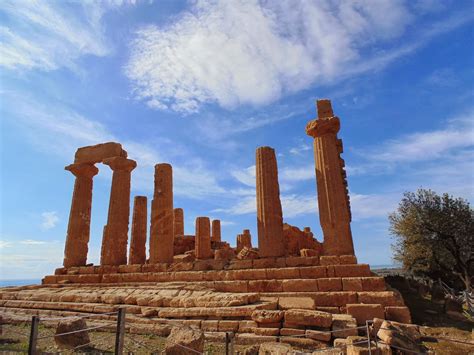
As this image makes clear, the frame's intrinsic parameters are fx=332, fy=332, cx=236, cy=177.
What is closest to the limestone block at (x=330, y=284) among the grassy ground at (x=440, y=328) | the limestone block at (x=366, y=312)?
the limestone block at (x=366, y=312)

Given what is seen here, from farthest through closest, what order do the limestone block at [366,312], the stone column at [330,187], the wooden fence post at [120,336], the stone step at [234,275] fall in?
1. the stone column at [330,187]
2. the stone step at [234,275]
3. the limestone block at [366,312]
4. the wooden fence post at [120,336]

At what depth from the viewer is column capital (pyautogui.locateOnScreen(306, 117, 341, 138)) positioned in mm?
14875

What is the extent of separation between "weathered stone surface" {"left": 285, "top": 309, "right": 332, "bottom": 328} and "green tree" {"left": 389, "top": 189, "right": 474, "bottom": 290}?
19.9m

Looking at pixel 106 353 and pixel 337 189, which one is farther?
pixel 337 189

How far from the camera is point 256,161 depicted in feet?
53.0

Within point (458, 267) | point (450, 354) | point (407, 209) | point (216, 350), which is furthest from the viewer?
point (407, 209)

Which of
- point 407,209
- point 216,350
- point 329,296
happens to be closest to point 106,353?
point 216,350

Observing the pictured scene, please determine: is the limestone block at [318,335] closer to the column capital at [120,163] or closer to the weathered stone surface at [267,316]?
the weathered stone surface at [267,316]

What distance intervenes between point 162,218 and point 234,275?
5965 mm

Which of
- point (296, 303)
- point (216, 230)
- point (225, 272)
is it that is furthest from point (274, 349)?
point (216, 230)

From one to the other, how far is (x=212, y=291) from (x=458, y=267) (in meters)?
21.8

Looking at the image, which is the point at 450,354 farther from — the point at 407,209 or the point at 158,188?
the point at 407,209

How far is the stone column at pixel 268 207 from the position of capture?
14.7 m

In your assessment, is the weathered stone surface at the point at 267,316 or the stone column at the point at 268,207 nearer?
the weathered stone surface at the point at 267,316
